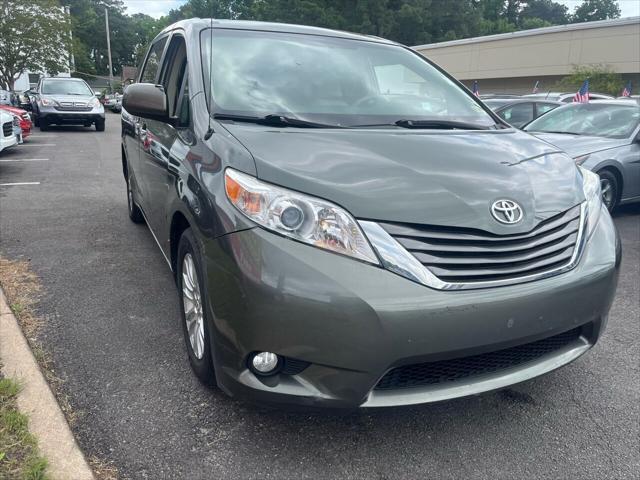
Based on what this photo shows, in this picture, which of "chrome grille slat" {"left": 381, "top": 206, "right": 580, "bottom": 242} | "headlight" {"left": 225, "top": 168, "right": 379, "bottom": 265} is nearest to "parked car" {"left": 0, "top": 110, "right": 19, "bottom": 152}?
"headlight" {"left": 225, "top": 168, "right": 379, "bottom": 265}

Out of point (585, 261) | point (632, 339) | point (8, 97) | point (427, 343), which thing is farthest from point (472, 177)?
point (8, 97)

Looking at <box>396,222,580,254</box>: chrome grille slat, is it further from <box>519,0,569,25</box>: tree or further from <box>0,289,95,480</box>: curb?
<box>519,0,569,25</box>: tree

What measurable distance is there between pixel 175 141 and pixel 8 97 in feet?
64.3

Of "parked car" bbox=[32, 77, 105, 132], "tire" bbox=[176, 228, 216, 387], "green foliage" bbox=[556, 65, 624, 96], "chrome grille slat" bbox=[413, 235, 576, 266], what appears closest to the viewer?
"chrome grille slat" bbox=[413, 235, 576, 266]

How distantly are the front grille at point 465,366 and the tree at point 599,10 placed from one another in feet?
261

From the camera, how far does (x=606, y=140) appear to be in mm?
6328

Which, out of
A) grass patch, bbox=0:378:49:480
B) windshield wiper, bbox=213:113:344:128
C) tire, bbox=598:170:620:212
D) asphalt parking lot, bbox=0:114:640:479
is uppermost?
windshield wiper, bbox=213:113:344:128

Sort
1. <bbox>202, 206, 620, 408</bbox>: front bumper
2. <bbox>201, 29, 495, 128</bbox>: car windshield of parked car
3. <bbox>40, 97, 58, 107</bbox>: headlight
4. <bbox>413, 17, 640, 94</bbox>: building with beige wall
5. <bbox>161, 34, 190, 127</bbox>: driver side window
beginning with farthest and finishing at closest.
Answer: <bbox>413, 17, 640, 94</bbox>: building with beige wall
<bbox>40, 97, 58, 107</bbox>: headlight
<bbox>161, 34, 190, 127</bbox>: driver side window
<bbox>201, 29, 495, 128</bbox>: car windshield of parked car
<bbox>202, 206, 620, 408</bbox>: front bumper

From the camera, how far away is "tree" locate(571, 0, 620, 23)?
69125 millimetres

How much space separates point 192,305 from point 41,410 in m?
0.75

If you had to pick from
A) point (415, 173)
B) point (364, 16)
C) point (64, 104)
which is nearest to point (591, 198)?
point (415, 173)

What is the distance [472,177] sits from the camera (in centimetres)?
219

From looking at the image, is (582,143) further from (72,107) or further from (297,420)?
(72,107)

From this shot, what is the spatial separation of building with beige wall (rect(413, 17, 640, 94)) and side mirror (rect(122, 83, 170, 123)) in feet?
87.6
